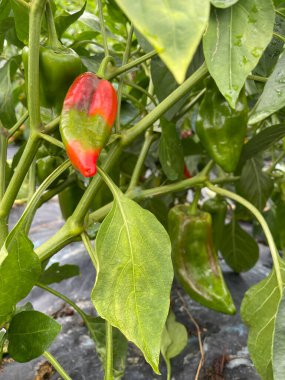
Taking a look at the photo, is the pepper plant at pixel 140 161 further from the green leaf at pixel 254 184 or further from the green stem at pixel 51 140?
the green leaf at pixel 254 184

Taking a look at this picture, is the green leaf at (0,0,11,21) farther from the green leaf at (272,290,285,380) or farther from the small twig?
the small twig

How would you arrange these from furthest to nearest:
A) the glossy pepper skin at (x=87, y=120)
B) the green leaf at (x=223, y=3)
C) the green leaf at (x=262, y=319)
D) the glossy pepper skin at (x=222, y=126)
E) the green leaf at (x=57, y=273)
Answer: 1. the green leaf at (x=57, y=273)
2. the glossy pepper skin at (x=222, y=126)
3. the green leaf at (x=262, y=319)
4. the glossy pepper skin at (x=87, y=120)
5. the green leaf at (x=223, y=3)

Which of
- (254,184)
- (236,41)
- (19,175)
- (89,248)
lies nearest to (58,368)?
(89,248)

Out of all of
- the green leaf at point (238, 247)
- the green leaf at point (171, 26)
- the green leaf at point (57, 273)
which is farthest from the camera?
the green leaf at point (238, 247)

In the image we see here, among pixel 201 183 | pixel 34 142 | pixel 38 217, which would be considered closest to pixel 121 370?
pixel 201 183

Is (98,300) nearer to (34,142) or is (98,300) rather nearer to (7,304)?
(7,304)

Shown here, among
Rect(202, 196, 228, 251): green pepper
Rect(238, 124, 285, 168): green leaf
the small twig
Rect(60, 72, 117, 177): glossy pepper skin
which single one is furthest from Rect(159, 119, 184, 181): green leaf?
the small twig

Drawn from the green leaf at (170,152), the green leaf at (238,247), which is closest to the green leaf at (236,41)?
the green leaf at (170,152)

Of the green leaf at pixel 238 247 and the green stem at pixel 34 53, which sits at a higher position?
the green stem at pixel 34 53
